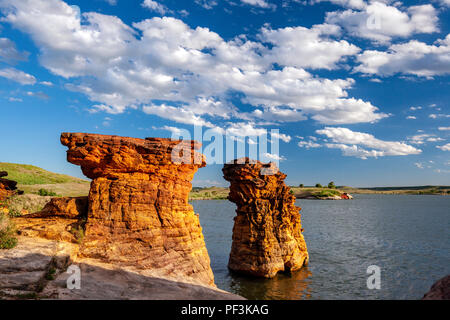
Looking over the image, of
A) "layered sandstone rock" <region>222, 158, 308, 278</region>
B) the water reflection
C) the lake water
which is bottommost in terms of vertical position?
the lake water

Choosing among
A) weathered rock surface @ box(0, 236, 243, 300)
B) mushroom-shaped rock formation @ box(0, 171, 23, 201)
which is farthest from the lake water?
mushroom-shaped rock formation @ box(0, 171, 23, 201)

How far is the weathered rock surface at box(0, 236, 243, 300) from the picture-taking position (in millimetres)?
9336

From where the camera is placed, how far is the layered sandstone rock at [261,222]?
30641 millimetres

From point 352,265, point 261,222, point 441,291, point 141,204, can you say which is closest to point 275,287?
point 261,222

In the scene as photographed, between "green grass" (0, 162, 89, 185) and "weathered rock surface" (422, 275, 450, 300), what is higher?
"green grass" (0, 162, 89, 185)

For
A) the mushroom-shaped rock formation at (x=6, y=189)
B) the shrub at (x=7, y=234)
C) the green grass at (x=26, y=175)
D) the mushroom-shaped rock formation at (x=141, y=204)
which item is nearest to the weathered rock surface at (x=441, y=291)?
the mushroom-shaped rock formation at (x=141, y=204)

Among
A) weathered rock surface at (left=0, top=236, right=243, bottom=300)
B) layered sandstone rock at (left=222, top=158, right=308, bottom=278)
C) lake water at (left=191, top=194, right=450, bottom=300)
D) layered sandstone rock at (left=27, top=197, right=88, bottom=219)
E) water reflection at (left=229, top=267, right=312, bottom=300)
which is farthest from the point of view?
layered sandstone rock at (left=222, top=158, right=308, bottom=278)

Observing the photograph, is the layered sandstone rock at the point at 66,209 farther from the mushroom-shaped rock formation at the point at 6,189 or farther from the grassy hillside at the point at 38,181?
the grassy hillside at the point at 38,181

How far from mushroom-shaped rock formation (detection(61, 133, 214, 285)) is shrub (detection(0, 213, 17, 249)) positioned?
2.75 m

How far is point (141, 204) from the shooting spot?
1557cm

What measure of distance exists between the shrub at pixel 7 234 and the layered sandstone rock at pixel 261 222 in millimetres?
21552

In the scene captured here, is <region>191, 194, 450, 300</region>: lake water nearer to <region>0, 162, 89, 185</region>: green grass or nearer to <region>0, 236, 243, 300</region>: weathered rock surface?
<region>0, 236, 243, 300</region>: weathered rock surface

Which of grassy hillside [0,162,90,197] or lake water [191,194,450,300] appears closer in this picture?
lake water [191,194,450,300]

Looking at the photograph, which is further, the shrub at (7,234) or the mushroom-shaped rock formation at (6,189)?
the mushroom-shaped rock formation at (6,189)
